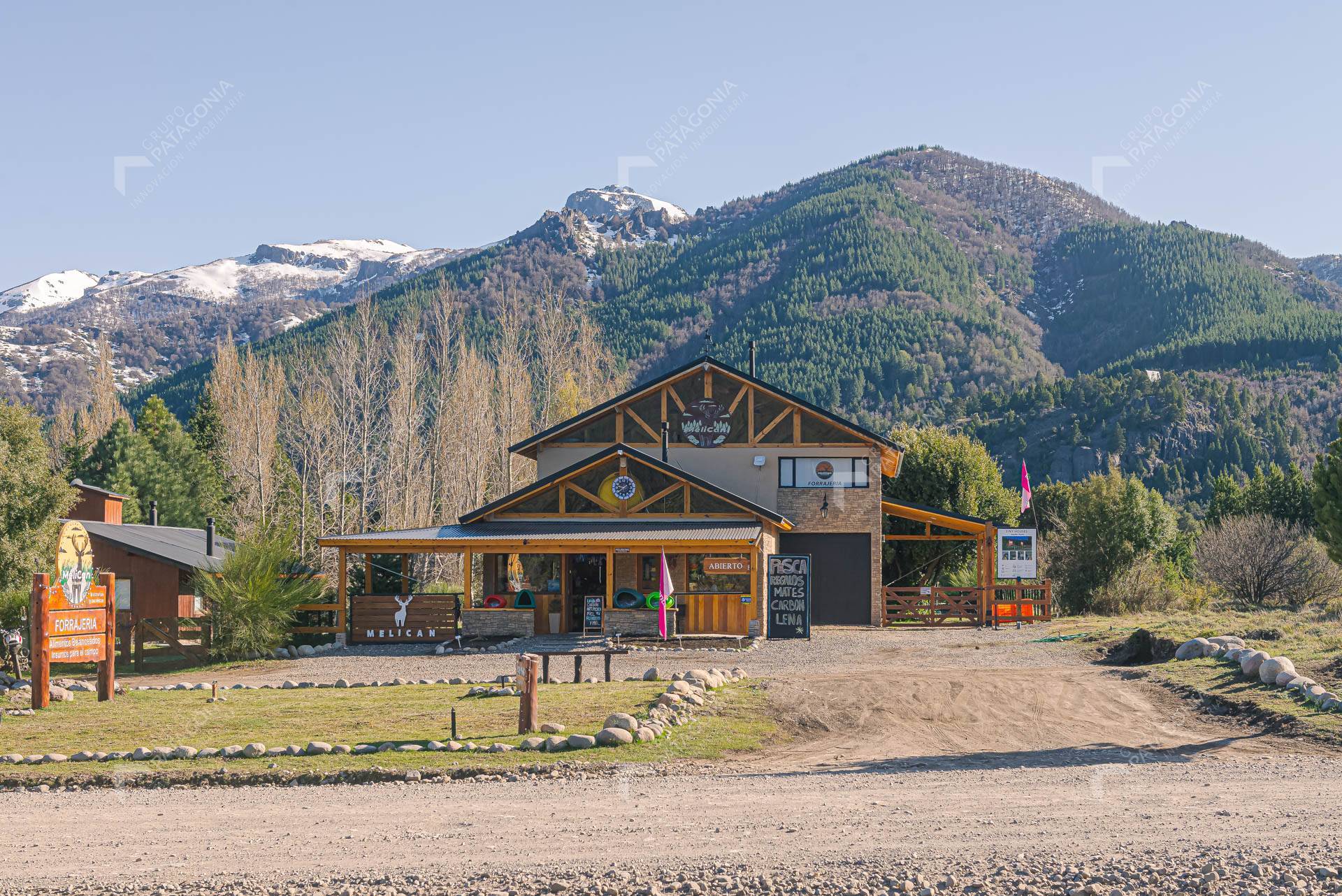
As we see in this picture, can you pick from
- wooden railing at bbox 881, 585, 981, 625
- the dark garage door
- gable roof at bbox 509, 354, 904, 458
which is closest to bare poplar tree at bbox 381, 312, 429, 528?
gable roof at bbox 509, 354, 904, 458

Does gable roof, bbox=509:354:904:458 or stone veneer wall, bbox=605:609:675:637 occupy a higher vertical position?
gable roof, bbox=509:354:904:458

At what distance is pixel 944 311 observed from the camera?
152375 mm

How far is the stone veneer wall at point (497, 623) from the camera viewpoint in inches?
1168

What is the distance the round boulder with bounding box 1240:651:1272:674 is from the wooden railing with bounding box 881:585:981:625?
51.2 feet

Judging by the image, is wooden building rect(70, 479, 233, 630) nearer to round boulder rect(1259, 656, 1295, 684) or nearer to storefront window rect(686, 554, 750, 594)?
storefront window rect(686, 554, 750, 594)

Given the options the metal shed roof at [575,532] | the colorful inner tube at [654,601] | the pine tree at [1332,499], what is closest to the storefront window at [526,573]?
the metal shed roof at [575,532]

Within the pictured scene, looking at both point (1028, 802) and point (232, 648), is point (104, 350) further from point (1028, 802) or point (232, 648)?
point (1028, 802)

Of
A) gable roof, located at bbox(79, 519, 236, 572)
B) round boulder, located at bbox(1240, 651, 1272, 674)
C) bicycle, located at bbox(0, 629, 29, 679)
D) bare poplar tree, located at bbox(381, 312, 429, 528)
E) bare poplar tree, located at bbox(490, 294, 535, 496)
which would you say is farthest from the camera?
bare poplar tree, located at bbox(490, 294, 535, 496)

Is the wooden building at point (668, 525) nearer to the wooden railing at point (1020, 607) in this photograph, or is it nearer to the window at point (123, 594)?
the wooden railing at point (1020, 607)

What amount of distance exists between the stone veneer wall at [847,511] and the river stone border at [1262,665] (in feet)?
42.4

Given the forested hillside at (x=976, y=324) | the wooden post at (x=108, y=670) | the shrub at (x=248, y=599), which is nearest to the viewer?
the wooden post at (x=108, y=670)

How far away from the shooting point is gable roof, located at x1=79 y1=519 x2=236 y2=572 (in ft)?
101

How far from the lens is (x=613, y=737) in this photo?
14234mm

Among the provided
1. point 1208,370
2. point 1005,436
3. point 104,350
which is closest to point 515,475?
point 104,350
